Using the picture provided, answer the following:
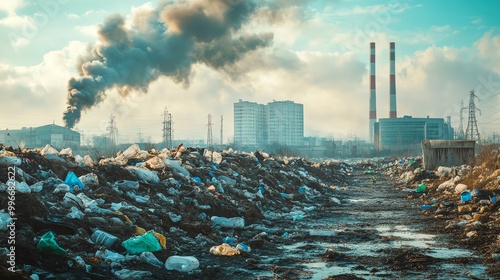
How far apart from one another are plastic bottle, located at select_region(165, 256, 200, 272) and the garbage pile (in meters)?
3.56

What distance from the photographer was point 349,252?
21.5 feet

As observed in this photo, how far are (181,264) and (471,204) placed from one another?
7353 millimetres

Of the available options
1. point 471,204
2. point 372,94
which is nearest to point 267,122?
point 372,94

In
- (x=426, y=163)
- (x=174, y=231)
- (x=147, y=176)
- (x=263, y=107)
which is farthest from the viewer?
(x=263, y=107)

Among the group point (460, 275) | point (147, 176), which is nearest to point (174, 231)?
point (147, 176)

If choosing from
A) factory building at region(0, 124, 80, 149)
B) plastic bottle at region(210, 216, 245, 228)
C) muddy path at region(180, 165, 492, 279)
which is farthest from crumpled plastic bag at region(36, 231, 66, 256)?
factory building at region(0, 124, 80, 149)

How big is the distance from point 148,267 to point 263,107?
324 ft

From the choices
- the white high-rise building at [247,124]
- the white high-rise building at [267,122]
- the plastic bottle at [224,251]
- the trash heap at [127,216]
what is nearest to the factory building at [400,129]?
the white high-rise building at [267,122]

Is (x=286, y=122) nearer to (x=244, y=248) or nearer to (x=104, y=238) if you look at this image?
(x=244, y=248)

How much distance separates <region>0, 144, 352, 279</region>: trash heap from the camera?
16.3 ft

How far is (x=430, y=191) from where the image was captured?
15.0 metres

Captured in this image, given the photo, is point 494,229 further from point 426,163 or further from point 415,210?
point 426,163

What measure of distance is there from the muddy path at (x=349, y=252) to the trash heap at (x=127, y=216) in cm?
16

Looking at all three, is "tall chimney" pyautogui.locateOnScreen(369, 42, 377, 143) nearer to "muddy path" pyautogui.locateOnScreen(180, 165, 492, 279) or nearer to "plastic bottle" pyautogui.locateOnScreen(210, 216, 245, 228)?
"muddy path" pyautogui.locateOnScreen(180, 165, 492, 279)
